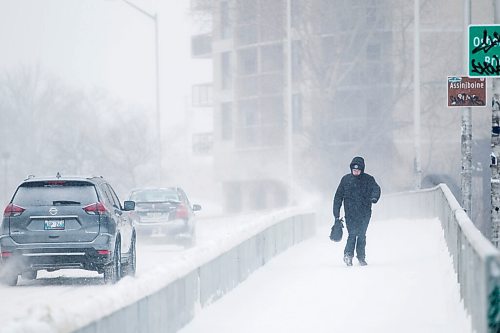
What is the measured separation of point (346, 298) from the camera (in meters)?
18.0

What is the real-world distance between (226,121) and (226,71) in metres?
3.23

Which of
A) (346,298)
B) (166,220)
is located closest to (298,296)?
(346,298)

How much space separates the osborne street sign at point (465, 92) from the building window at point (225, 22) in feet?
191

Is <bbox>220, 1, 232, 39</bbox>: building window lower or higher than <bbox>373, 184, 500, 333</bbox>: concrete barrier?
higher

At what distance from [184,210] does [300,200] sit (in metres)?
34.2

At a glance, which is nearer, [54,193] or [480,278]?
[480,278]

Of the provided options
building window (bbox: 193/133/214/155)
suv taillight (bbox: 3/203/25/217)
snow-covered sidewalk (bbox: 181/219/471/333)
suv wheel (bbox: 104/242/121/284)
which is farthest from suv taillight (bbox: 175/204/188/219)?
building window (bbox: 193/133/214/155)

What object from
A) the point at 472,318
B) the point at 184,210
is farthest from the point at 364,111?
the point at 472,318

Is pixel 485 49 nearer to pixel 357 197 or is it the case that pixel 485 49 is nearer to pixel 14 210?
pixel 357 197

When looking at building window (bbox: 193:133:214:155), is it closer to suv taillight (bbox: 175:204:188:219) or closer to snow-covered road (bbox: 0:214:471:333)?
suv taillight (bbox: 175:204:188:219)

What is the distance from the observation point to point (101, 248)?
2031 centimetres

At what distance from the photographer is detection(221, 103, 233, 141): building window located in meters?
85.0

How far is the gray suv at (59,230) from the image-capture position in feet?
67.1

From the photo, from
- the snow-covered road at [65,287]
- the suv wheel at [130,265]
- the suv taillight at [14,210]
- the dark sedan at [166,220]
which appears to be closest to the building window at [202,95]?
the dark sedan at [166,220]
